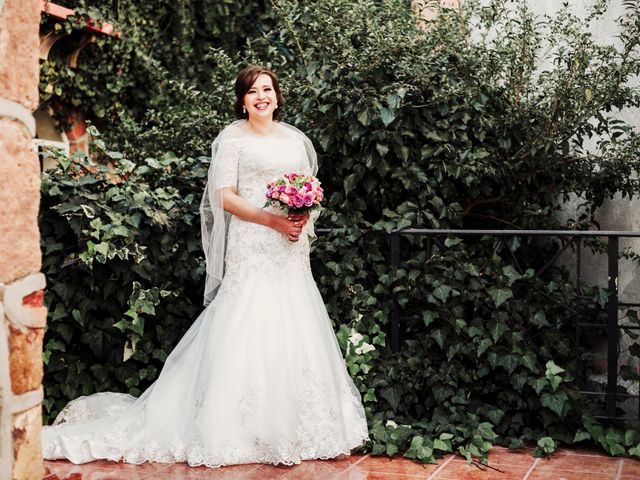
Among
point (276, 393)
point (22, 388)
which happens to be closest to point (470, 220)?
point (276, 393)

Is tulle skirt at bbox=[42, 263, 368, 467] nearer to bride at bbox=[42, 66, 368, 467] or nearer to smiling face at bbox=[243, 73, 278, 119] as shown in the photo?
bride at bbox=[42, 66, 368, 467]

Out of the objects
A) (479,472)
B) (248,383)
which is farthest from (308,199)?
(479,472)

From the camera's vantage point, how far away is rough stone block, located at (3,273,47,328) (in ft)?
7.70

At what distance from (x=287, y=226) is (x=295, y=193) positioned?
10.7 inches

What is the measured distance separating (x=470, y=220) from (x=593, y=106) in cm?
140

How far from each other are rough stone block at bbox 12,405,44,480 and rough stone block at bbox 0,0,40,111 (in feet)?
3.06

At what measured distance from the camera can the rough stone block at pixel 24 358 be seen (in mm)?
2375

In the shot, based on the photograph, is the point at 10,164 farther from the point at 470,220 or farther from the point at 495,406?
the point at 470,220

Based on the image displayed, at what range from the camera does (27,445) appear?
7.91ft

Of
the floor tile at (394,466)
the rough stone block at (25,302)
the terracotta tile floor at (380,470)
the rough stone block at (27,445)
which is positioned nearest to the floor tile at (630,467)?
the terracotta tile floor at (380,470)

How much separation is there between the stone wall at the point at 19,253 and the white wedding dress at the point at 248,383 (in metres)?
1.91

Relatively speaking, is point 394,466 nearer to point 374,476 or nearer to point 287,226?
point 374,476

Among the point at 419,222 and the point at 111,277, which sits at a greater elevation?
the point at 419,222

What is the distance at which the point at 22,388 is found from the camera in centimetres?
241
